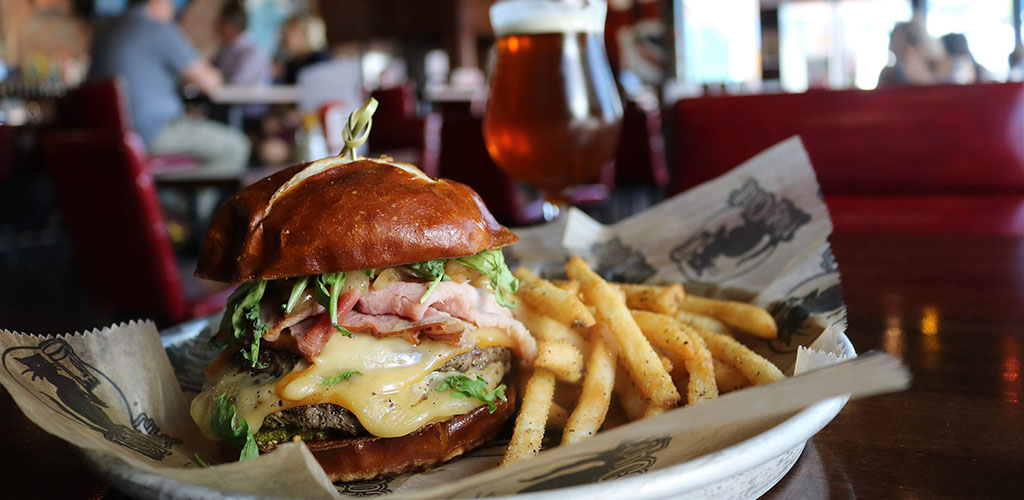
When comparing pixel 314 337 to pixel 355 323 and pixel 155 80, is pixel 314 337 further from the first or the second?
pixel 155 80

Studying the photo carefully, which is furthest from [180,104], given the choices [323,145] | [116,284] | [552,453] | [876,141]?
[552,453]

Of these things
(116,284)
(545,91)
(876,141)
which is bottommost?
(116,284)

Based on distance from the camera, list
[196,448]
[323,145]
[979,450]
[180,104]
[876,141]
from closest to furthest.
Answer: [979,450], [196,448], [876,141], [323,145], [180,104]

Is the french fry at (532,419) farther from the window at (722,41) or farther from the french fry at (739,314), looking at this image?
the window at (722,41)

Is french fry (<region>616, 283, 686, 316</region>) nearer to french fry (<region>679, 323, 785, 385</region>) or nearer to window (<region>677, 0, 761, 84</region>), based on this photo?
french fry (<region>679, 323, 785, 385</region>)

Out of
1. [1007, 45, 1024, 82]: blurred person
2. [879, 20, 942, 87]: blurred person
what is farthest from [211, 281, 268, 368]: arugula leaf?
[1007, 45, 1024, 82]: blurred person

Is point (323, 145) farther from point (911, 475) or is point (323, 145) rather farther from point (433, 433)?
point (911, 475)

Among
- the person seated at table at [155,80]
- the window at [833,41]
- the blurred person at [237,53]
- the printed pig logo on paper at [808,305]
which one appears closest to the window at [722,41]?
the window at [833,41]
